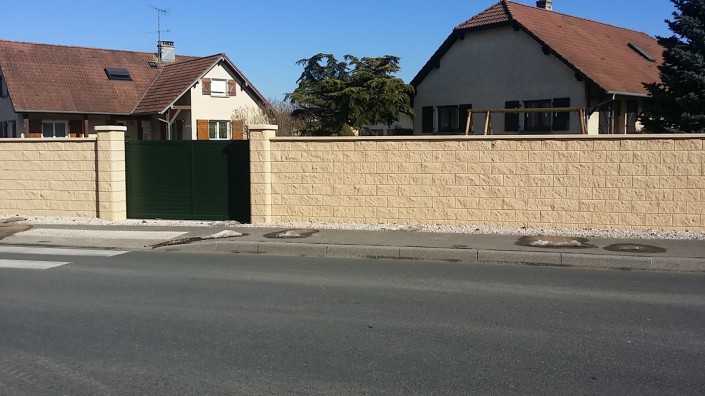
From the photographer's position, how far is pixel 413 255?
1052cm

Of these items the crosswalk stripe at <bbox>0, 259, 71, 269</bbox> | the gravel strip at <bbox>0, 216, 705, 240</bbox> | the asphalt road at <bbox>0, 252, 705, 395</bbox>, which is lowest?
the asphalt road at <bbox>0, 252, 705, 395</bbox>

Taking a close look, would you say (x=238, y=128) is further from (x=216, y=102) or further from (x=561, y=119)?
(x=561, y=119)

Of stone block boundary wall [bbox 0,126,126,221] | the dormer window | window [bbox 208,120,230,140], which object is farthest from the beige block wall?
the dormer window

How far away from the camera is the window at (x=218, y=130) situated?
3616cm

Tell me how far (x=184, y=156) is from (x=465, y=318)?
375 inches

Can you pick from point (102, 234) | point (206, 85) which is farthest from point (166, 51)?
point (102, 234)

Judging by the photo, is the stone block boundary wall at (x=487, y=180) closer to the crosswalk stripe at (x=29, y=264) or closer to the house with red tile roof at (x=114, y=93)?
the crosswalk stripe at (x=29, y=264)

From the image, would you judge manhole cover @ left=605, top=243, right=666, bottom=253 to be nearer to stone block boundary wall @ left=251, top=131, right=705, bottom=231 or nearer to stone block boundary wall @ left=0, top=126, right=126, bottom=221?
stone block boundary wall @ left=251, top=131, right=705, bottom=231

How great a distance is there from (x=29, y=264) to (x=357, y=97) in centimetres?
1538

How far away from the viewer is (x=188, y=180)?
14.5 meters

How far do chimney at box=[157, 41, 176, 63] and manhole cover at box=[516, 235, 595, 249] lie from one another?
3393 cm

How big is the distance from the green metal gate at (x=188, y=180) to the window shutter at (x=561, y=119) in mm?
13034

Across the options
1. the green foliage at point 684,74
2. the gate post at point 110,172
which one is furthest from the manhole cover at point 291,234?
the green foliage at point 684,74

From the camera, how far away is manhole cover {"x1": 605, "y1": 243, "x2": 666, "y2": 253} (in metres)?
10.1
